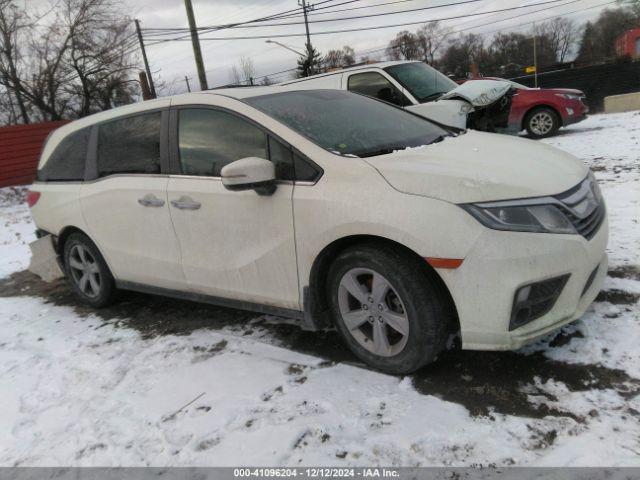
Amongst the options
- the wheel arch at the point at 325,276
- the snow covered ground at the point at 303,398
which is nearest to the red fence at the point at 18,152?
the snow covered ground at the point at 303,398

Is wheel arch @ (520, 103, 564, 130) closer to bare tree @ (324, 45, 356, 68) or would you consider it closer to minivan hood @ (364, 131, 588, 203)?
minivan hood @ (364, 131, 588, 203)

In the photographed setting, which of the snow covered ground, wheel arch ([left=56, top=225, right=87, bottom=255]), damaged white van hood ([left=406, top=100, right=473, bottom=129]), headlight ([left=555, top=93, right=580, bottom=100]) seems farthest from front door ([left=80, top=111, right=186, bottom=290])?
headlight ([left=555, top=93, right=580, bottom=100])

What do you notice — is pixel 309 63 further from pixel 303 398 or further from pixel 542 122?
pixel 303 398

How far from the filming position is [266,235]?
3205mm

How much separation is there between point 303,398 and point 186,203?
5.13 feet

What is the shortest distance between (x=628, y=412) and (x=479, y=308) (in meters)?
0.78

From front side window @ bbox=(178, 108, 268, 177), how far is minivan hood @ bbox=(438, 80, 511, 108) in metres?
5.10

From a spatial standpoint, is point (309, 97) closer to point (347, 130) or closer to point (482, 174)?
point (347, 130)

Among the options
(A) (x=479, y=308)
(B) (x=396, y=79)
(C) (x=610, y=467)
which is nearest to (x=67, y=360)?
(A) (x=479, y=308)

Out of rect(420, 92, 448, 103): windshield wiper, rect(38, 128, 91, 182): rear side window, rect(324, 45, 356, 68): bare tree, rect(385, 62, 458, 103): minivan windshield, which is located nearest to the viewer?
rect(38, 128, 91, 182): rear side window

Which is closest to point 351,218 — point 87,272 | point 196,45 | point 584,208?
point 584,208

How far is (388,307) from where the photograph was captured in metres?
2.86

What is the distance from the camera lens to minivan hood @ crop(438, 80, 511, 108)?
25.9 ft

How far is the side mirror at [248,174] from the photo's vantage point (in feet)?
9.72
